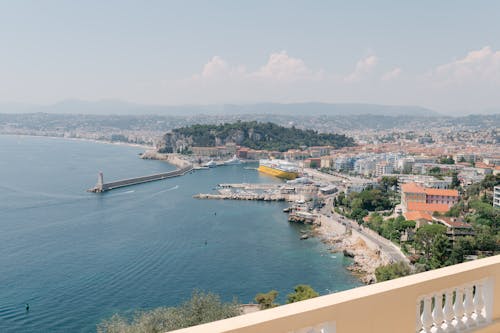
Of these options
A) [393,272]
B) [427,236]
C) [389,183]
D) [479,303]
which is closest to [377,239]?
[427,236]

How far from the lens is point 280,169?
784 inches

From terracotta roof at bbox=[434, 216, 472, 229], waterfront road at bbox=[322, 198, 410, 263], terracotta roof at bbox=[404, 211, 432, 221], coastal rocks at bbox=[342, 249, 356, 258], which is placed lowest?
coastal rocks at bbox=[342, 249, 356, 258]

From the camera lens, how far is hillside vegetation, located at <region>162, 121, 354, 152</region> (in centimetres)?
2903

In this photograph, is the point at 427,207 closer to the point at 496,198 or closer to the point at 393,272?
the point at 496,198

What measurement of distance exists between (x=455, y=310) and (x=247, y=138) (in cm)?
2937

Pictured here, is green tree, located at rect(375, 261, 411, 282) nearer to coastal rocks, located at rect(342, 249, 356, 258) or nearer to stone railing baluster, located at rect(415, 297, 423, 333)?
coastal rocks, located at rect(342, 249, 356, 258)

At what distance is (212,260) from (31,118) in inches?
2254

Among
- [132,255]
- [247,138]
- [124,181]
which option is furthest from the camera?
[247,138]

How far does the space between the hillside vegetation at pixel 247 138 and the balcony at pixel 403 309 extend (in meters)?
27.1

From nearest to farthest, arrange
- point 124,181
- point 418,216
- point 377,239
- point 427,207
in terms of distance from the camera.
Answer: point 377,239
point 418,216
point 427,207
point 124,181

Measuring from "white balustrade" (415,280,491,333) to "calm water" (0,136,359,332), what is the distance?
506 cm

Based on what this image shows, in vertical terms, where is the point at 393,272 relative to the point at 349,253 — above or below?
above

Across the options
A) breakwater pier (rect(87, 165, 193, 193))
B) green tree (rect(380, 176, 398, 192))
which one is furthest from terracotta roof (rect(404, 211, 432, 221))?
breakwater pier (rect(87, 165, 193, 193))

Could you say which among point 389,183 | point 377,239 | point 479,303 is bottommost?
point 377,239
